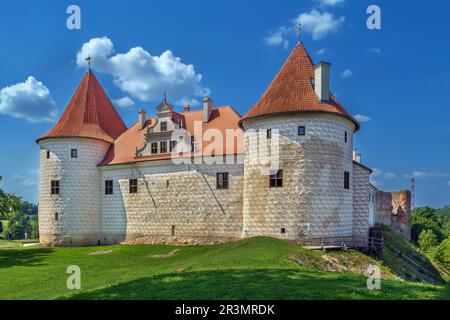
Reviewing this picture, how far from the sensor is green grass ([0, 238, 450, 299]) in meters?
10.6

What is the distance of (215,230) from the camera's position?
93.2 ft

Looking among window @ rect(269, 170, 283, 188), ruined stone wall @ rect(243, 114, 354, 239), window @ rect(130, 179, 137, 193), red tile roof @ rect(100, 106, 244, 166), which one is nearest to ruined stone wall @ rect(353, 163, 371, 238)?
ruined stone wall @ rect(243, 114, 354, 239)

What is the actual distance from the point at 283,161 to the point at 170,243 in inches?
474

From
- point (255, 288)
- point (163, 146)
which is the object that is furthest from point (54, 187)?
point (255, 288)

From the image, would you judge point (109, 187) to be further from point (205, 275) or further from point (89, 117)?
point (205, 275)

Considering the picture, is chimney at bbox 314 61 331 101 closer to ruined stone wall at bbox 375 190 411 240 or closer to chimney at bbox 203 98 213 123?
chimney at bbox 203 98 213 123

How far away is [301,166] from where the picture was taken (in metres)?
23.5

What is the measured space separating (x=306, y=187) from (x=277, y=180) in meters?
1.87

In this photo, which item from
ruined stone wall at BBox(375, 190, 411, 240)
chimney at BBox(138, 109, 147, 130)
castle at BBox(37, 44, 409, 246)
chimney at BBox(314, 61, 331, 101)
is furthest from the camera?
ruined stone wall at BBox(375, 190, 411, 240)

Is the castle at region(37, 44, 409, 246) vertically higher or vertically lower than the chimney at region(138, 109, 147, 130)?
lower

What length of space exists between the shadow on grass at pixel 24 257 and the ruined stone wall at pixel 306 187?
15009 mm

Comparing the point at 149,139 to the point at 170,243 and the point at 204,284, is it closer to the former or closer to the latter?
the point at 170,243

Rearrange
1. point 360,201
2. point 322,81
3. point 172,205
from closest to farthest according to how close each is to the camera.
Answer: point 322,81 < point 360,201 < point 172,205

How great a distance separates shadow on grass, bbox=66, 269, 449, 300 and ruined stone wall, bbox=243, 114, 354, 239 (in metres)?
9.48
